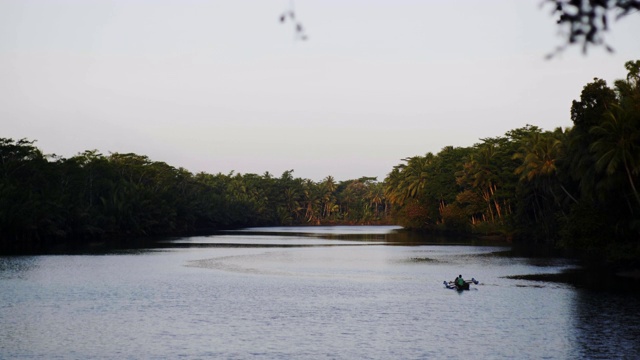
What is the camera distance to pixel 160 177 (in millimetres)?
147125

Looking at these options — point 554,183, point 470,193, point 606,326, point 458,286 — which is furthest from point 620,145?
point 470,193

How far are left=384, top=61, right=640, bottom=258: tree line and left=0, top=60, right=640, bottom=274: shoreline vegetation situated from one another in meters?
0.12

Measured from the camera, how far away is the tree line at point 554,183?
1959 inches

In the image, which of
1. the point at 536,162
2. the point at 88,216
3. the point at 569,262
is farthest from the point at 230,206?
the point at 569,262

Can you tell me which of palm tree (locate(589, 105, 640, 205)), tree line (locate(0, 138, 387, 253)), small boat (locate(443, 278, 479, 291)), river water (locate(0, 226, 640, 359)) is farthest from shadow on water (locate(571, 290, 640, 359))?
tree line (locate(0, 138, 387, 253))

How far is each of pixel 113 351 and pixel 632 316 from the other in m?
24.0

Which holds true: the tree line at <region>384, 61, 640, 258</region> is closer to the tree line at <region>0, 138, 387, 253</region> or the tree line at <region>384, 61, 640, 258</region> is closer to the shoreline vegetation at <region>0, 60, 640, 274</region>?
the shoreline vegetation at <region>0, 60, 640, 274</region>

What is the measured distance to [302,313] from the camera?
36375 mm

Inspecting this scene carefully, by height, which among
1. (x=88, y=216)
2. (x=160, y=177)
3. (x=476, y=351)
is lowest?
(x=476, y=351)

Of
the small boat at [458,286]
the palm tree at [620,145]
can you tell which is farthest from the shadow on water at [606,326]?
the palm tree at [620,145]

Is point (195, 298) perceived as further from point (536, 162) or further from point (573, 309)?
point (536, 162)

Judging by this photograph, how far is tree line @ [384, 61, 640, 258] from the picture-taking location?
163 ft

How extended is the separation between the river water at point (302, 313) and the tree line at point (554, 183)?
23.9 feet

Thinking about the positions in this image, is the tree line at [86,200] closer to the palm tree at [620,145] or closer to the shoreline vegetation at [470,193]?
the shoreline vegetation at [470,193]
